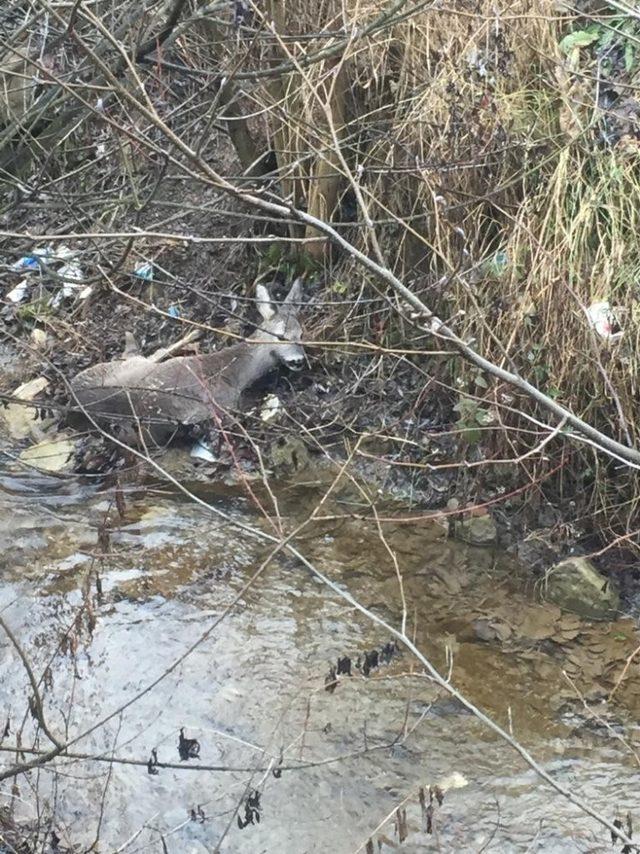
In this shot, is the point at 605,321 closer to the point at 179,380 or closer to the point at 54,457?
the point at 179,380

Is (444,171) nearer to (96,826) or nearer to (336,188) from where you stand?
(336,188)

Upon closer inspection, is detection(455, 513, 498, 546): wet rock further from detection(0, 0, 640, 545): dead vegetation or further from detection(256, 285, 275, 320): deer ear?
detection(256, 285, 275, 320): deer ear

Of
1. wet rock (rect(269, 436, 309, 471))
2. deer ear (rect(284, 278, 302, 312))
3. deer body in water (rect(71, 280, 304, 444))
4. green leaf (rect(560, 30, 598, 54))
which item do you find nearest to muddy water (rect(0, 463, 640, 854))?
wet rock (rect(269, 436, 309, 471))

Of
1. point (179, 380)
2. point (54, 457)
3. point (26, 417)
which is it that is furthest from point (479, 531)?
point (26, 417)

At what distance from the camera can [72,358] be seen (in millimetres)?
5625

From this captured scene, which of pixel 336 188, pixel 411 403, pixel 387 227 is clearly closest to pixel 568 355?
pixel 411 403

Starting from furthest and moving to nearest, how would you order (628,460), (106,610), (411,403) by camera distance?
(411,403), (106,610), (628,460)

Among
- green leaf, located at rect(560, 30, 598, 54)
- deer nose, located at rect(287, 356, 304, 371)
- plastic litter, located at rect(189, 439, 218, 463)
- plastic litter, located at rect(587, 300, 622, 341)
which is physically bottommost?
plastic litter, located at rect(189, 439, 218, 463)

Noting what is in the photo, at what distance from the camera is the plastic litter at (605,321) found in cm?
377

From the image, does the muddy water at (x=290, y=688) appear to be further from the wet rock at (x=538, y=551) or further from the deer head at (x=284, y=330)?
the deer head at (x=284, y=330)

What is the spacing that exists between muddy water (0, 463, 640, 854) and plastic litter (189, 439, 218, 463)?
38 centimetres

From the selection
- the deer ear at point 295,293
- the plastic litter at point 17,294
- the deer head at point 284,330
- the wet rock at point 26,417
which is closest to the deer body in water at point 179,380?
the deer head at point 284,330

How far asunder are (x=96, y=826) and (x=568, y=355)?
2.46 meters

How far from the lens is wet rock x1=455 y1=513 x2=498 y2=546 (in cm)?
410
